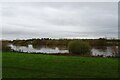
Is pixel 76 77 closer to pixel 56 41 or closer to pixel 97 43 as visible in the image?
pixel 97 43

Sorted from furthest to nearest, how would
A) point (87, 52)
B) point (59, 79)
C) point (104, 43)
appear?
point (104, 43) → point (87, 52) → point (59, 79)

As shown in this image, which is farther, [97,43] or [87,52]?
[97,43]

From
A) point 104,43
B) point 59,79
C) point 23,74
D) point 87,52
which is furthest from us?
point 104,43

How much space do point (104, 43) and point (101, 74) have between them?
28.5 metres

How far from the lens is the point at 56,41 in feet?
175

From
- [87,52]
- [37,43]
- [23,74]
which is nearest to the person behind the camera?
[23,74]

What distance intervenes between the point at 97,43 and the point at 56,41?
1445 centimetres

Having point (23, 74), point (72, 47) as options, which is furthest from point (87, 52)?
point (23, 74)

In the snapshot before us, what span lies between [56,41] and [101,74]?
136ft

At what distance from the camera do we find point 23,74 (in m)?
11.8

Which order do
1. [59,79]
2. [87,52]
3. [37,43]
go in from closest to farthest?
[59,79] → [87,52] → [37,43]

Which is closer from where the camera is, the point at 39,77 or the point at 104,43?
the point at 39,77

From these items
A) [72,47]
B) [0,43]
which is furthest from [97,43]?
[0,43]

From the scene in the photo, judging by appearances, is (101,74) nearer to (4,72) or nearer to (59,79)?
(59,79)
